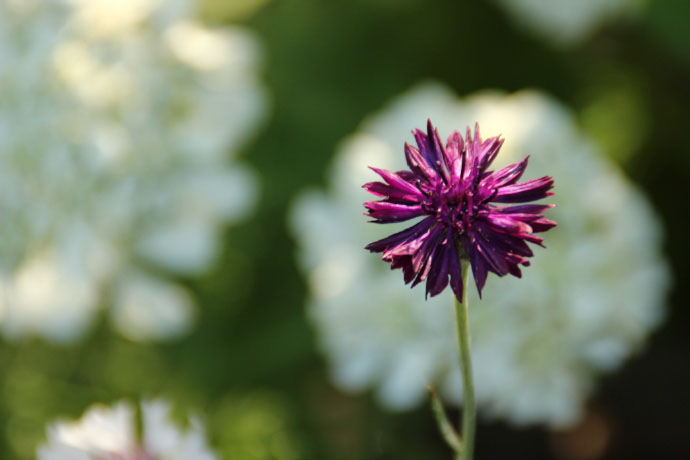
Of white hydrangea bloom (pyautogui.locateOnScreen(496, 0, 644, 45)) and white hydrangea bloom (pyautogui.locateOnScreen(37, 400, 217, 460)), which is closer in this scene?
white hydrangea bloom (pyautogui.locateOnScreen(37, 400, 217, 460))

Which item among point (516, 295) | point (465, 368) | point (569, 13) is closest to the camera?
point (465, 368)

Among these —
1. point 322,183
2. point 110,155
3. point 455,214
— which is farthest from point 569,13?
point 455,214

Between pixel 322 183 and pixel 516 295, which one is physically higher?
pixel 322 183

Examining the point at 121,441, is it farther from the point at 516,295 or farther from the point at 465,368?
the point at 516,295

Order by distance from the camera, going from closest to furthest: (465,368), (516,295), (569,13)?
1. (465,368)
2. (516,295)
3. (569,13)

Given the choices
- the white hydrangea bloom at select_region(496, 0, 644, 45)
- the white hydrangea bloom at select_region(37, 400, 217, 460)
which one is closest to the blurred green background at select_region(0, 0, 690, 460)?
the white hydrangea bloom at select_region(496, 0, 644, 45)

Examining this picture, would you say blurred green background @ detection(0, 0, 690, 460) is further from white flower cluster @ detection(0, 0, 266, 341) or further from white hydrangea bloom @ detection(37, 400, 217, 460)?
white hydrangea bloom @ detection(37, 400, 217, 460)
